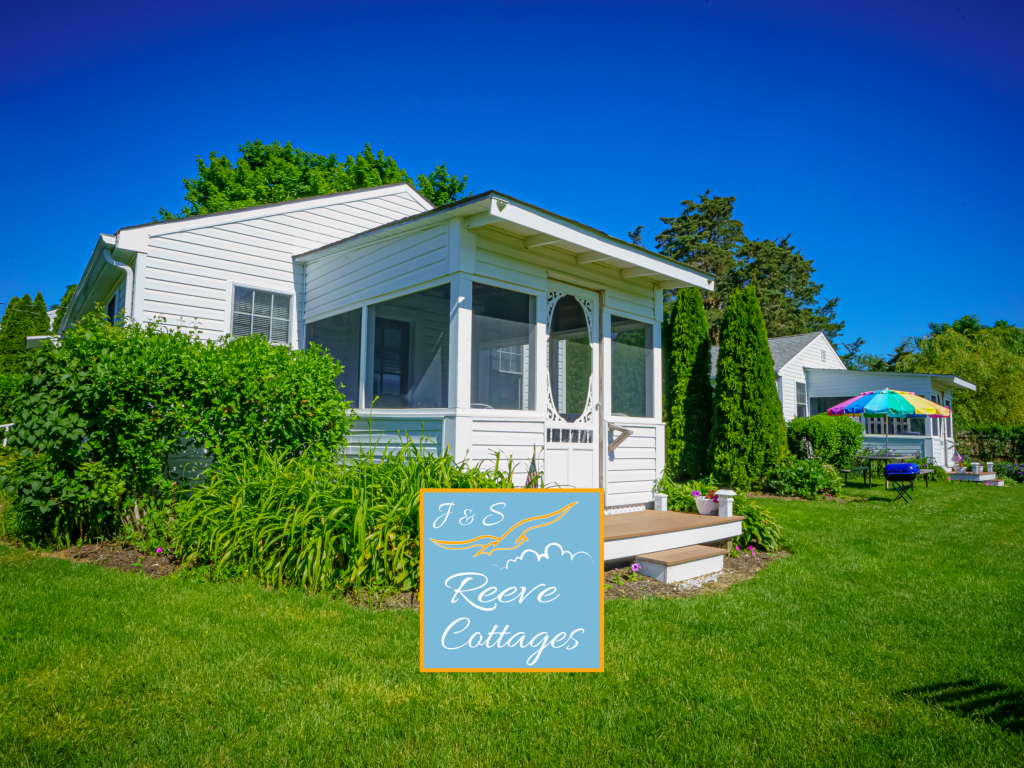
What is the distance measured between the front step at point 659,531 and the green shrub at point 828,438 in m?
10.00

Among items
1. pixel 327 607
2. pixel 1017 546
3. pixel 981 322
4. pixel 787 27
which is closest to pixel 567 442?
pixel 327 607

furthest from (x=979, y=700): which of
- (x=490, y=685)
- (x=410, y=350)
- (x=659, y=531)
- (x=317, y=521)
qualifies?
(x=410, y=350)

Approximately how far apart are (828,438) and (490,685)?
1435 cm

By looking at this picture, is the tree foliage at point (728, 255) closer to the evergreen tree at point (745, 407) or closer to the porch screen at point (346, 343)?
the evergreen tree at point (745, 407)

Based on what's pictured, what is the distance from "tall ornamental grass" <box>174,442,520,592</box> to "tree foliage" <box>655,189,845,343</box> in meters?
28.7

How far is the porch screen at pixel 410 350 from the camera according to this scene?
226 inches

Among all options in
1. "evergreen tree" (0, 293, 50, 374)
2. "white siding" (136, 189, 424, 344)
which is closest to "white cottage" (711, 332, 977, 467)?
"white siding" (136, 189, 424, 344)

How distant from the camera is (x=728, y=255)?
104ft

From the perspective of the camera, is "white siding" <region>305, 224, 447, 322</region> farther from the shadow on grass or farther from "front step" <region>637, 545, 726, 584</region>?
the shadow on grass

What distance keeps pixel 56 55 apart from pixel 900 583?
13.8m

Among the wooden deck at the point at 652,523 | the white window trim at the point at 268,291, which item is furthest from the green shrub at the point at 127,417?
the wooden deck at the point at 652,523

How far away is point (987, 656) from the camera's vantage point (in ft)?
10.5

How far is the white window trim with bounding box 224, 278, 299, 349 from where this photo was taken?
7.73 m

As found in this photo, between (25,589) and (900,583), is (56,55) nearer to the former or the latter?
(25,589)
